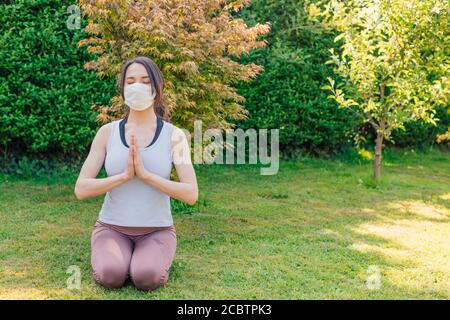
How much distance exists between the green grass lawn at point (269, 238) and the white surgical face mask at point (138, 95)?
50.4 inches

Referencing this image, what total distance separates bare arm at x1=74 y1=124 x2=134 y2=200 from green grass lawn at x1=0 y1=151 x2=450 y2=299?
2.12 feet

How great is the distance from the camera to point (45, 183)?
303 inches

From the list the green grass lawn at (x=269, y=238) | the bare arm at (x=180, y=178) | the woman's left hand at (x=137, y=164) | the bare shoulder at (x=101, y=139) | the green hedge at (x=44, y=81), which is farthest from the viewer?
the green hedge at (x=44, y=81)

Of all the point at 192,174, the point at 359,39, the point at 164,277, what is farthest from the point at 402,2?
the point at 164,277

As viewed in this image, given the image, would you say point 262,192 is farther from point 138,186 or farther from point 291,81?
point 138,186

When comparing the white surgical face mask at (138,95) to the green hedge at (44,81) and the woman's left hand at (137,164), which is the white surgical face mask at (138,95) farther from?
the green hedge at (44,81)

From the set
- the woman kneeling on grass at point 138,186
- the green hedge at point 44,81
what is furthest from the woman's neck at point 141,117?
the green hedge at point 44,81

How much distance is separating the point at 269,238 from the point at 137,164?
6.29ft

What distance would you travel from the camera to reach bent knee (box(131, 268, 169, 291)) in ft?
13.3

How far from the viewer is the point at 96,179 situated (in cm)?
419

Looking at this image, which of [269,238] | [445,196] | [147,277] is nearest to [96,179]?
[147,277]

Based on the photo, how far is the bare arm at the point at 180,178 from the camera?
13.6 ft

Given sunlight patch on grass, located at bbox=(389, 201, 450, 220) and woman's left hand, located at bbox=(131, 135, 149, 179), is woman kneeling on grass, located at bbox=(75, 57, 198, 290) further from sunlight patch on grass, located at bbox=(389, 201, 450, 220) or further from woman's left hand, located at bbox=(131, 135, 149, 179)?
sunlight patch on grass, located at bbox=(389, 201, 450, 220)

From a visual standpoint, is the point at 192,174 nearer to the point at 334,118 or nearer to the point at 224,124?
the point at 224,124
